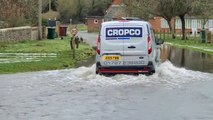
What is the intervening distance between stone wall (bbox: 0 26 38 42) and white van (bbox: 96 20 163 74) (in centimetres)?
2281

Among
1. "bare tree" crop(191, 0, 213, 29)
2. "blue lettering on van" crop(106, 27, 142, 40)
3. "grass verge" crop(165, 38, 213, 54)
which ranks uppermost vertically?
"bare tree" crop(191, 0, 213, 29)

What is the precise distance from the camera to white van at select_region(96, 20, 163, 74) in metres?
19.0

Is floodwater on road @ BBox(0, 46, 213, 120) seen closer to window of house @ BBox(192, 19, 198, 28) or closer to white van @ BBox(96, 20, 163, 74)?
white van @ BBox(96, 20, 163, 74)

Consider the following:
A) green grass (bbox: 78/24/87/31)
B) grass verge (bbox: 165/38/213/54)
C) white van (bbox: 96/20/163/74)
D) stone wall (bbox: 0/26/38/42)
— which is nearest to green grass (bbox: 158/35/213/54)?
grass verge (bbox: 165/38/213/54)

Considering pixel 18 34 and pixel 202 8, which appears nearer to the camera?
pixel 18 34

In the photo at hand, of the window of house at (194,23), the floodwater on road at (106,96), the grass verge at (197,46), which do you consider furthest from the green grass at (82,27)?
the floodwater on road at (106,96)

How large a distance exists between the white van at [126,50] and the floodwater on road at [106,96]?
33 cm

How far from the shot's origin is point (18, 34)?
45250 millimetres

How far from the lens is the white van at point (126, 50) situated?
A: 19.0 meters

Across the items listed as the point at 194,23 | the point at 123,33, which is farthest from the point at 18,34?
the point at 194,23

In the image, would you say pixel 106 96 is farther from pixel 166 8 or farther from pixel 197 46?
pixel 166 8

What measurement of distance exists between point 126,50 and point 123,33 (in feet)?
2.01

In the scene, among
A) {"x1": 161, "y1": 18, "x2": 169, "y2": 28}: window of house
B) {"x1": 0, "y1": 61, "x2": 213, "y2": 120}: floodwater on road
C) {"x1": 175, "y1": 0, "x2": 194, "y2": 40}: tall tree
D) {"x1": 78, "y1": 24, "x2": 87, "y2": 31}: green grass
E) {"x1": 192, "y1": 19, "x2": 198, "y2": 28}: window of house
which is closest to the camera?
{"x1": 0, "y1": 61, "x2": 213, "y2": 120}: floodwater on road

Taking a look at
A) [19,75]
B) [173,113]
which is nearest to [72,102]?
[173,113]
